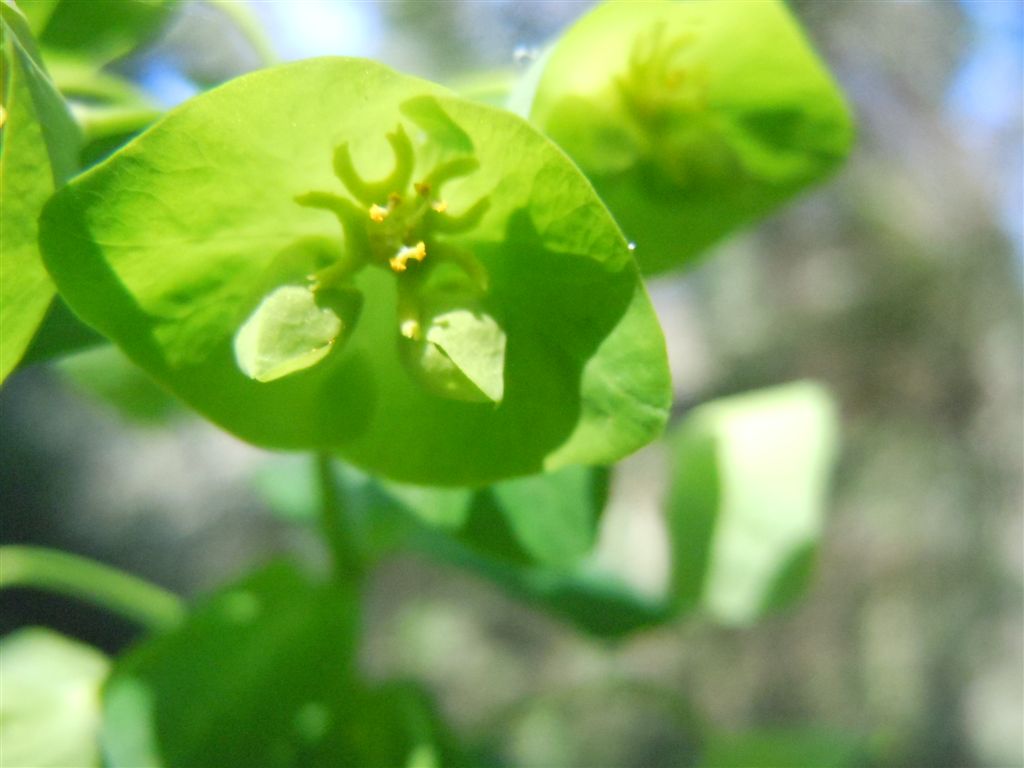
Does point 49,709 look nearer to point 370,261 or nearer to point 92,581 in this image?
point 92,581

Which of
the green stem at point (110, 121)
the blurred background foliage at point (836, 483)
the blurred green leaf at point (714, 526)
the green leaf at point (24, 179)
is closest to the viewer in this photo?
the green leaf at point (24, 179)

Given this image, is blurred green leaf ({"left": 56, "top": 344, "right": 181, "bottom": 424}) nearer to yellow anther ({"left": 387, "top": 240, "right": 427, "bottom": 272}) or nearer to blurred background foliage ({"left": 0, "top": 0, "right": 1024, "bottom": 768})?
yellow anther ({"left": 387, "top": 240, "right": 427, "bottom": 272})

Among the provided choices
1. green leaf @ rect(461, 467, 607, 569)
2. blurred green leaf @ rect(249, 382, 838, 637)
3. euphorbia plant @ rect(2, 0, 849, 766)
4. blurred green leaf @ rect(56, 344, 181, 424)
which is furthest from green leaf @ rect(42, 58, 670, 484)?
blurred green leaf @ rect(56, 344, 181, 424)

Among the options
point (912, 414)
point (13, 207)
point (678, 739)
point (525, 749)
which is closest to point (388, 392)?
point (13, 207)

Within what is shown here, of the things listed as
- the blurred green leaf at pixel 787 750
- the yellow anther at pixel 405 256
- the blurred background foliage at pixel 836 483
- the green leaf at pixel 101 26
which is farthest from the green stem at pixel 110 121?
the blurred background foliage at pixel 836 483

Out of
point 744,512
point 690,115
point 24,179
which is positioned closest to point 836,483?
point 744,512

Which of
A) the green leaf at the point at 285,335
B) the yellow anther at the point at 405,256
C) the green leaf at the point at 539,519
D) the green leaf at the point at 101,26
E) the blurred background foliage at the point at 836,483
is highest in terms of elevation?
the green leaf at the point at 101,26

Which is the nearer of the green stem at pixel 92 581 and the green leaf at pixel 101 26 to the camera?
the green leaf at pixel 101 26

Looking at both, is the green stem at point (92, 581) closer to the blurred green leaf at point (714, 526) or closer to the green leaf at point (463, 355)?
the blurred green leaf at point (714, 526)
